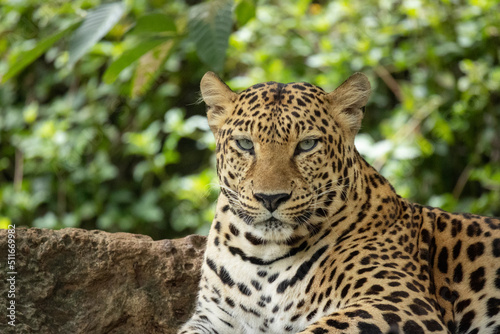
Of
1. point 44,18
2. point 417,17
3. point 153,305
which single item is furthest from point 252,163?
point 44,18

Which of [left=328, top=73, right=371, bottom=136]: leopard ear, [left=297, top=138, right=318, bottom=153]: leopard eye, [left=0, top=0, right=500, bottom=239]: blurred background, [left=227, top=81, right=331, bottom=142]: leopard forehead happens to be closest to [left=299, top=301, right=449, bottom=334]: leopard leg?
[left=297, top=138, right=318, bottom=153]: leopard eye

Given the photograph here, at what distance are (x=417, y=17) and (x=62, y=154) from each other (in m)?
5.16

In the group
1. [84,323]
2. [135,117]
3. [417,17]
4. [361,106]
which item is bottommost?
[135,117]

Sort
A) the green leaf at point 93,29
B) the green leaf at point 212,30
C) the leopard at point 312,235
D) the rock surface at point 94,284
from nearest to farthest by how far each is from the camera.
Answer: the green leaf at point 93,29 < the green leaf at point 212,30 < the leopard at point 312,235 < the rock surface at point 94,284

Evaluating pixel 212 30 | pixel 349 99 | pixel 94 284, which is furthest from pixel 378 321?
pixel 94 284

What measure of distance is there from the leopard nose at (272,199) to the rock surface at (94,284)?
1.58 metres

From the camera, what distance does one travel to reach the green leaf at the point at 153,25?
3799 millimetres

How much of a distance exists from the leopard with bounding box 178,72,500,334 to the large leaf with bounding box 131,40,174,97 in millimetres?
539

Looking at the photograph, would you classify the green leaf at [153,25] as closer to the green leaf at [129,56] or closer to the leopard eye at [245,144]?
the green leaf at [129,56]

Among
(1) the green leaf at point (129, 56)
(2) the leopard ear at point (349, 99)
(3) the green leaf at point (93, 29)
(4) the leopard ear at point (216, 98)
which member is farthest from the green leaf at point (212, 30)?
(2) the leopard ear at point (349, 99)

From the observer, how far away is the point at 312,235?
4547 mm

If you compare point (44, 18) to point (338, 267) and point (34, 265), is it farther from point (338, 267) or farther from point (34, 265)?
point (338, 267)

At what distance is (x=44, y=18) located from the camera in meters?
10.6

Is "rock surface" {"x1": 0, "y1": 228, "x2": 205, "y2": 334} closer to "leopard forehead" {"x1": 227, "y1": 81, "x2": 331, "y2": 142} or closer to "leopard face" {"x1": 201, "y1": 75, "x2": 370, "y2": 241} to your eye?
"leopard face" {"x1": 201, "y1": 75, "x2": 370, "y2": 241}
